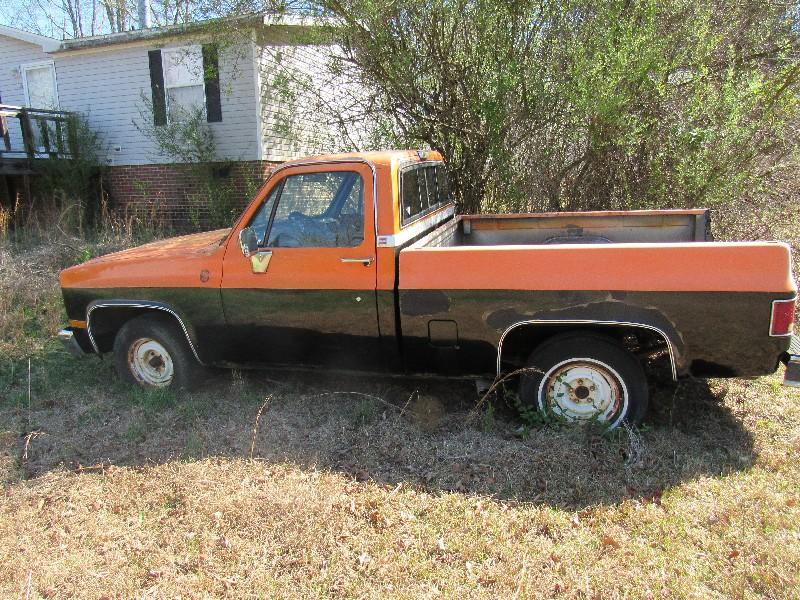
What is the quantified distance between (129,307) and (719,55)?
6.98 m

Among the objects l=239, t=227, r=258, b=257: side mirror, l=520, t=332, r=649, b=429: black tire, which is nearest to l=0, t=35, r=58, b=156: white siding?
l=239, t=227, r=258, b=257: side mirror

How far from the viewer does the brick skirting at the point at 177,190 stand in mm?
11781

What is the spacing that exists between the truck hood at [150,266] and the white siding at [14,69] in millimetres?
11289

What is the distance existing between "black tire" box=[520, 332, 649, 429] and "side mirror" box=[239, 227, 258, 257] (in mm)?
2015

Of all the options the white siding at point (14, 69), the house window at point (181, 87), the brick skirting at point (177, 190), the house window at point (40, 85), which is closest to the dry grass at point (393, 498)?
the brick skirting at point (177, 190)

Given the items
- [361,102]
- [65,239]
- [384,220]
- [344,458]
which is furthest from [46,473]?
[65,239]

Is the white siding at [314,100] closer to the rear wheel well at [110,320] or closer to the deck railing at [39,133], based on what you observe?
the rear wheel well at [110,320]

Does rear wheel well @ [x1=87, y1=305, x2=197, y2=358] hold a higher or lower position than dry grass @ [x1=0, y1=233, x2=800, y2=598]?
higher

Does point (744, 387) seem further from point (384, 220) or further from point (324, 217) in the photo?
point (324, 217)

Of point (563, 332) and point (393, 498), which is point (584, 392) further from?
point (393, 498)

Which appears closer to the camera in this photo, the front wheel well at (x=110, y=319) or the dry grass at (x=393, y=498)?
the dry grass at (x=393, y=498)

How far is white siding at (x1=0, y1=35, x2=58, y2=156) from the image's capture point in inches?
537

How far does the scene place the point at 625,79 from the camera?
6.09 meters

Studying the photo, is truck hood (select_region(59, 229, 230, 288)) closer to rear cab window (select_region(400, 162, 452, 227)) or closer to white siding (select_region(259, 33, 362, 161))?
rear cab window (select_region(400, 162, 452, 227))
